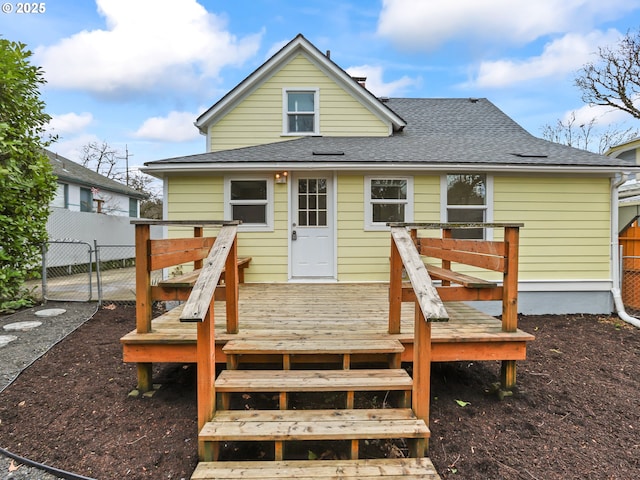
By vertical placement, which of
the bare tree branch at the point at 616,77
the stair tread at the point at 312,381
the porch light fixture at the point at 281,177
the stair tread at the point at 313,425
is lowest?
the stair tread at the point at 313,425

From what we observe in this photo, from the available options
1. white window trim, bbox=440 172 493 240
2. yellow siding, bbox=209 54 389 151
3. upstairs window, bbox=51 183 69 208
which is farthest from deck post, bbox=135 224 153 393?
upstairs window, bbox=51 183 69 208

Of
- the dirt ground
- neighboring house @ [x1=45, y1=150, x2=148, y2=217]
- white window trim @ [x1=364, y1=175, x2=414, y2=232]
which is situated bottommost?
the dirt ground

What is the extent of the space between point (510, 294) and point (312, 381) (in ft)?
6.09

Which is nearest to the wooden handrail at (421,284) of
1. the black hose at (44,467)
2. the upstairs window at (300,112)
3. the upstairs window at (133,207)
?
the black hose at (44,467)

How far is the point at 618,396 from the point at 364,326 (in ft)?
8.04

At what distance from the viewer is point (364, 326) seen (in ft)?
10.4

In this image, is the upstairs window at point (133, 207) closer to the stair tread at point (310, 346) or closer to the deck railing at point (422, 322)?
the stair tread at point (310, 346)

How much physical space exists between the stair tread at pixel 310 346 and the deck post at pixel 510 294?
1.03 metres

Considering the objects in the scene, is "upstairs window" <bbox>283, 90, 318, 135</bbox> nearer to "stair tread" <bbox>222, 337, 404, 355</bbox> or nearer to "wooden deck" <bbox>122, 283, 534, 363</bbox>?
"wooden deck" <bbox>122, 283, 534, 363</bbox>

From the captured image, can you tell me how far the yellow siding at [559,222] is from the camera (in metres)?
5.81

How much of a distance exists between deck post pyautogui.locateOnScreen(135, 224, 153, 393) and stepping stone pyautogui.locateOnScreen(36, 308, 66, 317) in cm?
346

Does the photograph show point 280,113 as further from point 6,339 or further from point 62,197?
point 62,197

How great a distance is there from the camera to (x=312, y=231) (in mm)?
5867

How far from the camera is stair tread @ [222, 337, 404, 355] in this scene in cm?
255
